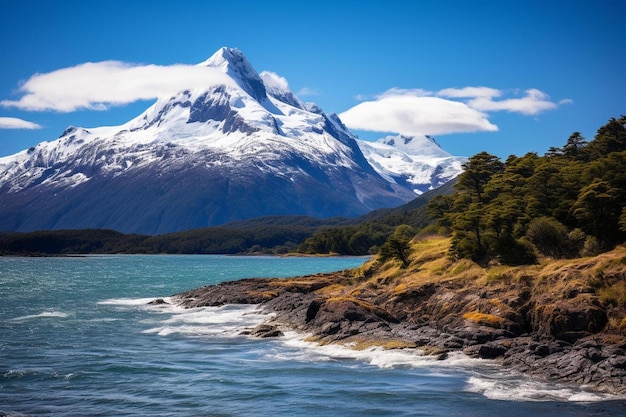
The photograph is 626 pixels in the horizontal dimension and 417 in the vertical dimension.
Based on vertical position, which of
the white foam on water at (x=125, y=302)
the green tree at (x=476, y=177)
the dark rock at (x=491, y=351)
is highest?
the green tree at (x=476, y=177)

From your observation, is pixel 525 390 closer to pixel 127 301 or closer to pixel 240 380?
pixel 240 380

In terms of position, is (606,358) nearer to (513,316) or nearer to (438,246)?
(513,316)

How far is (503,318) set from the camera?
135 feet

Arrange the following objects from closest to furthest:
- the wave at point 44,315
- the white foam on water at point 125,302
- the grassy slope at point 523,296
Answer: the grassy slope at point 523,296, the wave at point 44,315, the white foam on water at point 125,302

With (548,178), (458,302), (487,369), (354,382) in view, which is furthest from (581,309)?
(548,178)

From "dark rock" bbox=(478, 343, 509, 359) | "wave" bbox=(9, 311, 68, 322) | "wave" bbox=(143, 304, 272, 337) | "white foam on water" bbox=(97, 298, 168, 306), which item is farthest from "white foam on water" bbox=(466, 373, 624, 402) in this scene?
"white foam on water" bbox=(97, 298, 168, 306)

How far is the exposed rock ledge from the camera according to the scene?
1321 inches

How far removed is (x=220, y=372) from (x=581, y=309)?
20.3 metres

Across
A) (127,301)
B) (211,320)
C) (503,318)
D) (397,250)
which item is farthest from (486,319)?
(127,301)

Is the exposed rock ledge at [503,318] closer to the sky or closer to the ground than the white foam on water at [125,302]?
closer to the sky

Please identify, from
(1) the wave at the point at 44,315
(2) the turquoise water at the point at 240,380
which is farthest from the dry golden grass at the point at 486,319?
(1) the wave at the point at 44,315

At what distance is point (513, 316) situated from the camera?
41.2 m

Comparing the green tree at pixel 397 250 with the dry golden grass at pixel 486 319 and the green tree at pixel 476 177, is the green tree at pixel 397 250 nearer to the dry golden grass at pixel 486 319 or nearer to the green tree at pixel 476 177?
the green tree at pixel 476 177

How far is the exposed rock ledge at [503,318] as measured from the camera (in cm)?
3356
